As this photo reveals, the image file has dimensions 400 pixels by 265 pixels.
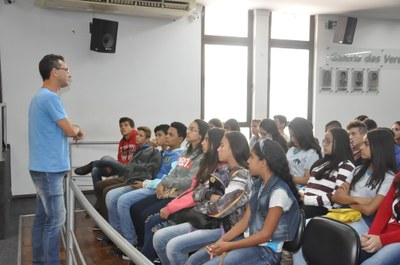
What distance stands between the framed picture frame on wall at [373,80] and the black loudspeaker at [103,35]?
4799 mm

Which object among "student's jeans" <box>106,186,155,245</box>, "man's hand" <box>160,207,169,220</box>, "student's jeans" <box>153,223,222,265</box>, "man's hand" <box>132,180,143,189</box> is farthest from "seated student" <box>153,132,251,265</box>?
"man's hand" <box>132,180,143,189</box>

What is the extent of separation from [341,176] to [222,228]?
2.99 feet

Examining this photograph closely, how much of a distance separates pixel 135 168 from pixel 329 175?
1.85m

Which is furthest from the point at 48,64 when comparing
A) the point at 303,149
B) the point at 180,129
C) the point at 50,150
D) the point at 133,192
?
the point at 303,149

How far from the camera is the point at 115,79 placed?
20.7 feet

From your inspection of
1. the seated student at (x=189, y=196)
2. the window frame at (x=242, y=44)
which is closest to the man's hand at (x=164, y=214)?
the seated student at (x=189, y=196)

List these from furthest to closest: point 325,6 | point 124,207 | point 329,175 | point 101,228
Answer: point 325,6 → point 124,207 → point 329,175 → point 101,228

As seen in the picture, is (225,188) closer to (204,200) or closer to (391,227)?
(204,200)

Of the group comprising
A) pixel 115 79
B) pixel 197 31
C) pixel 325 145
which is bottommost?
pixel 325 145

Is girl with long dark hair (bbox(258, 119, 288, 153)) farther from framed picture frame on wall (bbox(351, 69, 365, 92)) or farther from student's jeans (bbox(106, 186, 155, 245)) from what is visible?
framed picture frame on wall (bbox(351, 69, 365, 92))

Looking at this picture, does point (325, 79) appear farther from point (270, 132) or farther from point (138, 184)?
point (138, 184)

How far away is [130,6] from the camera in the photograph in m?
5.82

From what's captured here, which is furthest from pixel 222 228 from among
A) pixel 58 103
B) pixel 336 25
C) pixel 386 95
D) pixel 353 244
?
pixel 386 95

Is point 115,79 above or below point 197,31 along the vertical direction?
below
